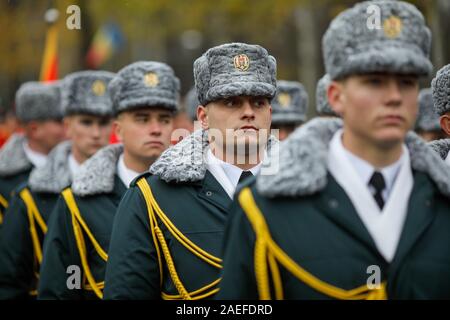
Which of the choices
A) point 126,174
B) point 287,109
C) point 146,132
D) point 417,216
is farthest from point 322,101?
point 417,216

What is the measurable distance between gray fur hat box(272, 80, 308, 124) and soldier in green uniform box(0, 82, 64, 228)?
2.56m

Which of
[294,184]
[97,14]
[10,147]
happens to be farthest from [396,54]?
[97,14]

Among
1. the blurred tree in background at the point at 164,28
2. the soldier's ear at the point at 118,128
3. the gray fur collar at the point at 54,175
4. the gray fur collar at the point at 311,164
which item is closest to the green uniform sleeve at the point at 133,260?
the gray fur collar at the point at 311,164

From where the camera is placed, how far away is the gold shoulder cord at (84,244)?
6.55m

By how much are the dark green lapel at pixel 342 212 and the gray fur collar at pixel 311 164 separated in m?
0.05

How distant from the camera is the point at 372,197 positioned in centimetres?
411

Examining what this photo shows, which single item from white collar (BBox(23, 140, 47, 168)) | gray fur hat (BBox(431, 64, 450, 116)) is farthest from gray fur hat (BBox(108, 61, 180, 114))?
white collar (BBox(23, 140, 47, 168))

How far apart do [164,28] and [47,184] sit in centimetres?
2891

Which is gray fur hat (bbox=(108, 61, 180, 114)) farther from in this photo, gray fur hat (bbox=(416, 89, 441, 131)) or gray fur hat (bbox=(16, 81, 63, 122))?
gray fur hat (bbox=(16, 81, 63, 122))

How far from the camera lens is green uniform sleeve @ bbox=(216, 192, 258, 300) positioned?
4.16 m

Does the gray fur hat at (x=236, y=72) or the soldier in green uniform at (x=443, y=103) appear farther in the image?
the soldier in green uniform at (x=443, y=103)

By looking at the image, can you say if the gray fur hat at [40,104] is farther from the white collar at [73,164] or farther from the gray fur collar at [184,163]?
the gray fur collar at [184,163]
